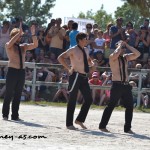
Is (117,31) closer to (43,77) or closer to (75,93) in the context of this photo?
(43,77)

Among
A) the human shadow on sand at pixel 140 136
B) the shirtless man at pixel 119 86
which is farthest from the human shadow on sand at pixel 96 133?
the human shadow on sand at pixel 140 136

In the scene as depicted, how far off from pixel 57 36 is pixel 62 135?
10.2 metres

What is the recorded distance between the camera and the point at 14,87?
597 inches

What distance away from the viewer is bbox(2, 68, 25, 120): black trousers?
15.0 metres

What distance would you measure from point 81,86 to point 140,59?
8.59 m

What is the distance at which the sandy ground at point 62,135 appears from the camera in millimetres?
11219

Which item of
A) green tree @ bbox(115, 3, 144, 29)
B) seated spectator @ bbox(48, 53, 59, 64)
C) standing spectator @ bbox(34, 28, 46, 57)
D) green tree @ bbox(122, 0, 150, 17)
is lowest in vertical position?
seated spectator @ bbox(48, 53, 59, 64)

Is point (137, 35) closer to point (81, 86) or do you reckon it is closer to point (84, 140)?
point (81, 86)

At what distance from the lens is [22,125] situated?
1397 centimetres

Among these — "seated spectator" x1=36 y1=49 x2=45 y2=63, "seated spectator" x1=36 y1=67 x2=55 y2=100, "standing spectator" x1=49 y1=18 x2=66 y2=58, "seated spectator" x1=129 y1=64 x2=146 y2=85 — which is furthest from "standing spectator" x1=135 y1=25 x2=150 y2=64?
"seated spectator" x1=36 y1=49 x2=45 y2=63

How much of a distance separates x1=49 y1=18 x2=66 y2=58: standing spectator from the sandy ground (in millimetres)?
5931

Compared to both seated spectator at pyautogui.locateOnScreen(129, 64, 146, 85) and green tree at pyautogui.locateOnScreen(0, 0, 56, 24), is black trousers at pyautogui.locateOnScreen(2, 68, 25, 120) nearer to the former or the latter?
seated spectator at pyautogui.locateOnScreen(129, 64, 146, 85)

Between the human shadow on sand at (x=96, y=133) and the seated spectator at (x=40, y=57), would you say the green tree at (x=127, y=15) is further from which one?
the human shadow on sand at (x=96, y=133)

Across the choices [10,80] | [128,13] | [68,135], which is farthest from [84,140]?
[128,13]
